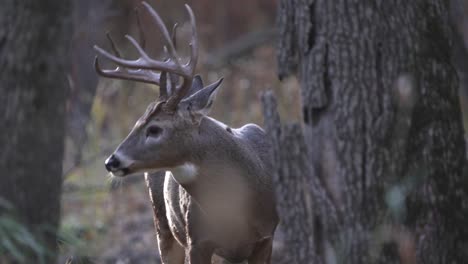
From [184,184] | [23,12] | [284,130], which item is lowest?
[184,184]

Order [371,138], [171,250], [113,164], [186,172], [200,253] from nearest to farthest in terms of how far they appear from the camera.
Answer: [371,138]
[113,164]
[186,172]
[200,253]
[171,250]

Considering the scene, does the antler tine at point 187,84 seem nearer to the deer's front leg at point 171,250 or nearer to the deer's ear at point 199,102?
the deer's ear at point 199,102

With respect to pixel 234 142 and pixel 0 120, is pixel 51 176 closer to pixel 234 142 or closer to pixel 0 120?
pixel 0 120

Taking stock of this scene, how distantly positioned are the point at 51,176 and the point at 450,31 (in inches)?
119

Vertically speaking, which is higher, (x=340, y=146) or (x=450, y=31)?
(x=450, y=31)

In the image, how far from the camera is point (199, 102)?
811cm

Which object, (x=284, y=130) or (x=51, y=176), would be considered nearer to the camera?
(x=284, y=130)

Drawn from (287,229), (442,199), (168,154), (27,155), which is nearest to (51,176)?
(27,155)

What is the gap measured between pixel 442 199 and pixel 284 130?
0.92 metres

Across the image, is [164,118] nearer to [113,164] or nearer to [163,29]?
[113,164]

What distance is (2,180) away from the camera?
26.6 ft

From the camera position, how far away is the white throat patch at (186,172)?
8.06 m

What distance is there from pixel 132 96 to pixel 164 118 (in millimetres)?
8772

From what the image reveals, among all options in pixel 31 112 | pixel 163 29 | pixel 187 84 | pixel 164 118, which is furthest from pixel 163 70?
pixel 31 112
